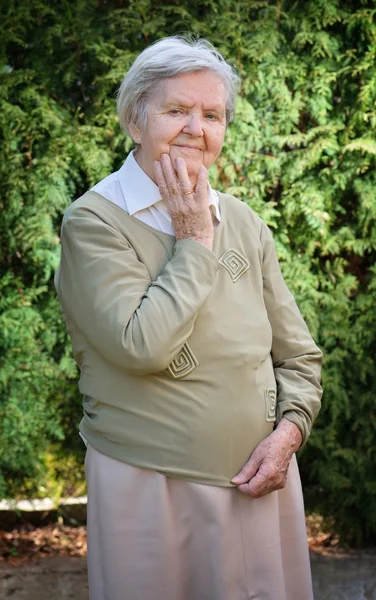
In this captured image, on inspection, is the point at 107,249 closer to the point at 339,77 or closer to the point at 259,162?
the point at 259,162

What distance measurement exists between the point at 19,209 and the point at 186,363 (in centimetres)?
189

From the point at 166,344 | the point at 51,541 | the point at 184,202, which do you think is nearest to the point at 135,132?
the point at 184,202

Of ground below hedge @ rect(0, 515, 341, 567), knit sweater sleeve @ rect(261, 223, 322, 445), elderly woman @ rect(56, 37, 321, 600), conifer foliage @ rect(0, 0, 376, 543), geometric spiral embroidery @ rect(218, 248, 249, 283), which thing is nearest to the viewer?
elderly woman @ rect(56, 37, 321, 600)

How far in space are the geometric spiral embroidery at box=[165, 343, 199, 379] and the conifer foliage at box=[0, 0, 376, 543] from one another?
1756mm

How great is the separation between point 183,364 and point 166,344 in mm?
140

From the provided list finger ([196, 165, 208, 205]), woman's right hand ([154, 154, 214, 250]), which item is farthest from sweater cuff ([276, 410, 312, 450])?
finger ([196, 165, 208, 205])

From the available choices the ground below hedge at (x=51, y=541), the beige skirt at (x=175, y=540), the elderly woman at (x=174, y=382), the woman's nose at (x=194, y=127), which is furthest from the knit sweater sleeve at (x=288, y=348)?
the ground below hedge at (x=51, y=541)

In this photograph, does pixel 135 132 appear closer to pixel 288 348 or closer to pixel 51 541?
pixel 288 348

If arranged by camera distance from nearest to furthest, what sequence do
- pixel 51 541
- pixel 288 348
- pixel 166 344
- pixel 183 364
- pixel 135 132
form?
pixel 166 344 → pixel 183 364 → pixel 135 132 → pixel 288 348 → pixel 51 541

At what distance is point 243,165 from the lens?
366 centimetres

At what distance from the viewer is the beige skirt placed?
1905mm

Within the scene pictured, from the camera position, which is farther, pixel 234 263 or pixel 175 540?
pixel 234 263

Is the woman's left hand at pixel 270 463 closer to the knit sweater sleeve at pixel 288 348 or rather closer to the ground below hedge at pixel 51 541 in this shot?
the knit sweater sleeve at pixel 288 348

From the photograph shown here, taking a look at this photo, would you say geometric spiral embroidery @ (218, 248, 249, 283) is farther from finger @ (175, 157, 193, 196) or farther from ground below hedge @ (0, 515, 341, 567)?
ground below hedge @ (0, 515, 341, 567)
